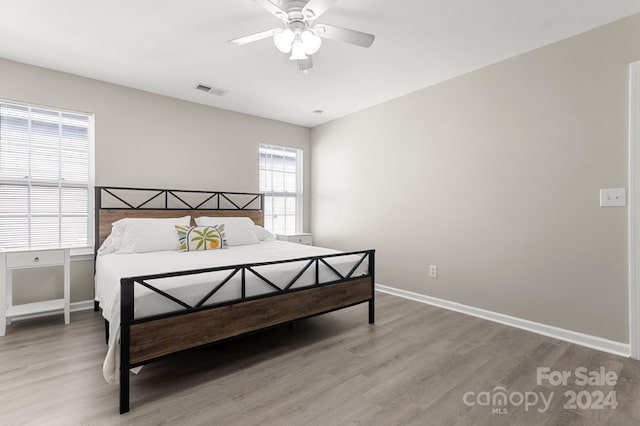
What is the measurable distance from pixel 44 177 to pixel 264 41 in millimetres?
2761

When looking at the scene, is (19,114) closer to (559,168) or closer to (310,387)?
(310,387)

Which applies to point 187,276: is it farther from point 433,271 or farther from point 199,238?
point 433,271

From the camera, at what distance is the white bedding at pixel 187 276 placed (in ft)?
5.75

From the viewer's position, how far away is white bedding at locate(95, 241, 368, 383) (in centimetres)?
175

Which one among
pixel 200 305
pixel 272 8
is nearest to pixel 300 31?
pixel 272 8

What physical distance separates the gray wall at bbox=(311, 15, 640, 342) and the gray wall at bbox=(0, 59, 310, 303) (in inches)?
76.5

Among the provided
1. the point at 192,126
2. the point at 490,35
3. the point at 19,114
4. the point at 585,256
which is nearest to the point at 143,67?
the point at 192,126

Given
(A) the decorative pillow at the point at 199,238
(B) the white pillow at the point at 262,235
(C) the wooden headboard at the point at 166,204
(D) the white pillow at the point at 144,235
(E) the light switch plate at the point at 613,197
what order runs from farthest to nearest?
(B) the white pillow at the point at 262,235, (C) the wooden headboard at the point at 166,204, (A) the decorative pillow at the point at 199,238, (D) the white pillow at the point at 144,235, (E) the light switch plate at the point at 613,197

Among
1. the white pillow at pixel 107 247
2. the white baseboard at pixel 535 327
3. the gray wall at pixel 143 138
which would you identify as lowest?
the white baseboard at pixel 535 327

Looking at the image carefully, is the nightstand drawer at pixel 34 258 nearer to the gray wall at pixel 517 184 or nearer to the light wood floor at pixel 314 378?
the light wood floor at pixel 314 378

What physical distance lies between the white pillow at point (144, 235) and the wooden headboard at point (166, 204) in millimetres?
224

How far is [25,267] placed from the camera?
2.77 m

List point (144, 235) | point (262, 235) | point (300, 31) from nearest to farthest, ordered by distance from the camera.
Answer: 1. point (300, 31)
2. point (144, 235)
3. point (262, 235)

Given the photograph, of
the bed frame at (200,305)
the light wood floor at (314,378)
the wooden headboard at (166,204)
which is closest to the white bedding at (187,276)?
the bed frame at (200,305)
